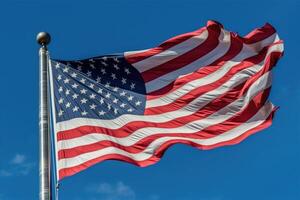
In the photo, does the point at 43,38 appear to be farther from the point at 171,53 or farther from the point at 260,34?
the point at 260,34

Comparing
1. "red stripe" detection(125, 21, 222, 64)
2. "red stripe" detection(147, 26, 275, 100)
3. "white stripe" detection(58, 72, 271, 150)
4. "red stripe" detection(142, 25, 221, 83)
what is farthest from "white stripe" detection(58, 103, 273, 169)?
"red stripe" detection(125, 21, 222, 64)

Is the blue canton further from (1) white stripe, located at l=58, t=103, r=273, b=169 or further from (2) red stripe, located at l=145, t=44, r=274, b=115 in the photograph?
(1) white stripe, located at l=58, t=103, r=273, b=169

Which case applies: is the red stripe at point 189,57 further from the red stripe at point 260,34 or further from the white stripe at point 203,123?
the white stripe at point 203,123

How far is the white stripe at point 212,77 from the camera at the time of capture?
716 inches

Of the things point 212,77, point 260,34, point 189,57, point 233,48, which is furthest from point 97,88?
point 260,34

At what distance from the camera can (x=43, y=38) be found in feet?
52.5

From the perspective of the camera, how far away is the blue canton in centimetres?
1678

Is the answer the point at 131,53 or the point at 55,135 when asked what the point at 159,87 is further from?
the point at 55,135

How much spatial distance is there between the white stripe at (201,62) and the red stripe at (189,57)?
0.08m

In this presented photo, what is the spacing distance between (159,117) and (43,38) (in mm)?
3757

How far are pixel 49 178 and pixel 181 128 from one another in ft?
15.9

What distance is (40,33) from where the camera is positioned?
16.0 metres

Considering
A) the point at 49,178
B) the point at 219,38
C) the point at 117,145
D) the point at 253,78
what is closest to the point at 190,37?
the point at 219,38

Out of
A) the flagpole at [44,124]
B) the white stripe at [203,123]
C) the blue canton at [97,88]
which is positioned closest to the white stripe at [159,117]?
the blue canton at [97,88]
